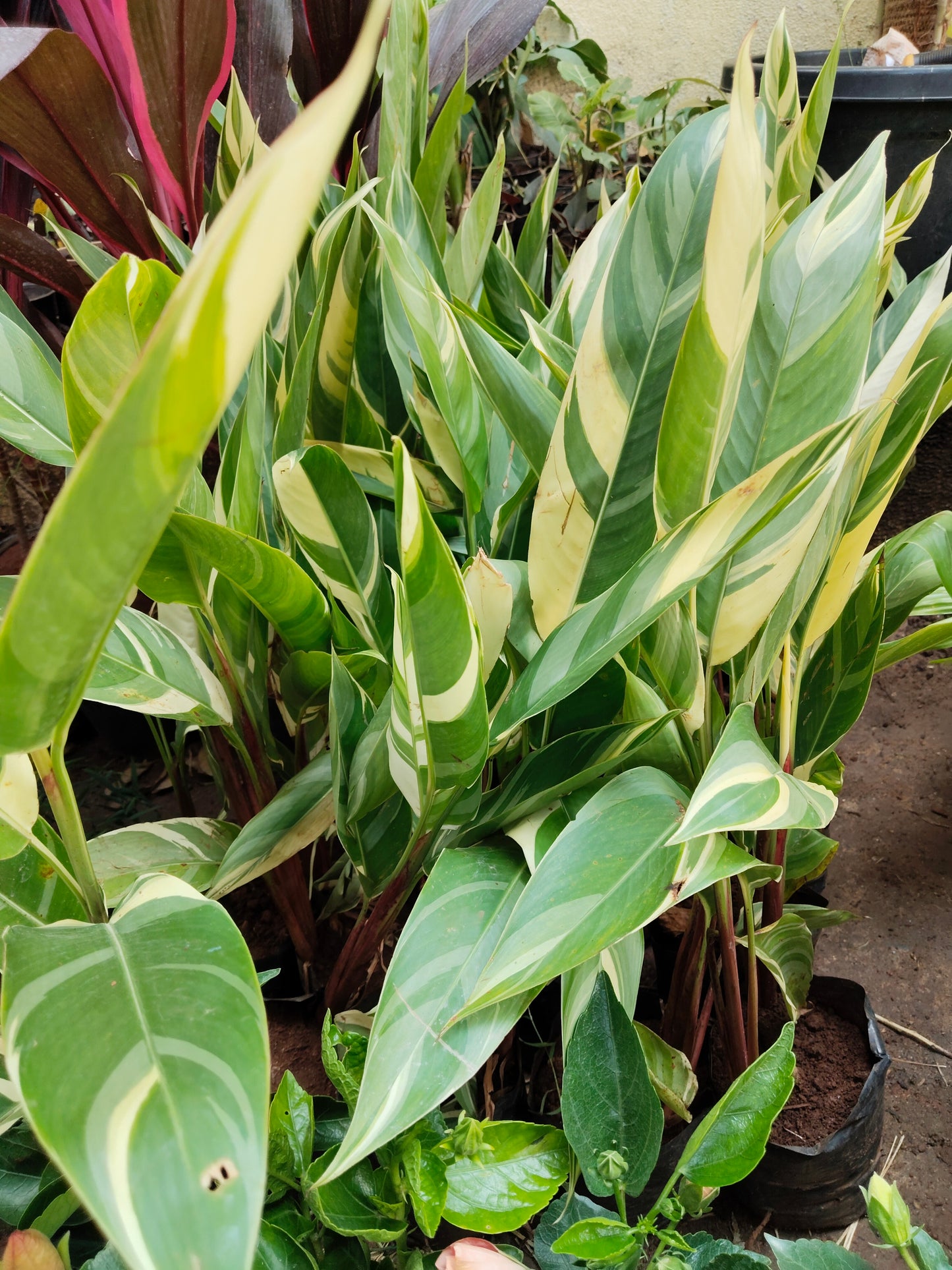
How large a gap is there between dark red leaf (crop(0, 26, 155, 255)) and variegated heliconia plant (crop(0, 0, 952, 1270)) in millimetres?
183

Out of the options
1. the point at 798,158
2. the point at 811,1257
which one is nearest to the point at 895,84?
the point at 798,158

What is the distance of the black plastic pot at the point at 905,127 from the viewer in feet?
4.85

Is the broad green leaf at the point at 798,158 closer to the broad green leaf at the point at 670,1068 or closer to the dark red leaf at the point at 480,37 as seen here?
the dark red leaf at the point at 480,37

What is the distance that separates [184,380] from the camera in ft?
0.59

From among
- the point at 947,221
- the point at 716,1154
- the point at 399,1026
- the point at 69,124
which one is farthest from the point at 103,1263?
the point at 947,221

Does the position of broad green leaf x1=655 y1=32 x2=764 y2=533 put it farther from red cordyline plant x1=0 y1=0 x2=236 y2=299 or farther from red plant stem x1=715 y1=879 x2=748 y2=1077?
red cordyline plant x1=0 y1=0 x2=236 y2=299

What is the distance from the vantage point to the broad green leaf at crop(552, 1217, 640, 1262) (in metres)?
0.40

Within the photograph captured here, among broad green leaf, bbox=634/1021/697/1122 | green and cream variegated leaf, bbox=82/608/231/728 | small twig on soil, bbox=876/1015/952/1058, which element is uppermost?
green and cream variegated leaf, bbox=82/608/231/728

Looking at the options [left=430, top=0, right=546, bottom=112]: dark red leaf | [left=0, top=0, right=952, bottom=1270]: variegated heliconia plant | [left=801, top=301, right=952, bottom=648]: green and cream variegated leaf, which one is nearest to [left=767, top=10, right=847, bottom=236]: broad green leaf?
[left=0, top=0, right=952, bottom=1270]: variegated heliconia plant

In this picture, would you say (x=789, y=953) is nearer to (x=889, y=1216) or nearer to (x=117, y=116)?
(x=889, y=1216)

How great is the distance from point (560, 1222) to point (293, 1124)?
0.51 ft

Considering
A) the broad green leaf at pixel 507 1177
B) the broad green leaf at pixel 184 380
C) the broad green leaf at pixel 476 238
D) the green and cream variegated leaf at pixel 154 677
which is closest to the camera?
the broad green leaf at pixel 184 380

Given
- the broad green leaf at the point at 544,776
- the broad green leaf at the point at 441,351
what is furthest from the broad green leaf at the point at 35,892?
the broad green leaf at the point at 441,351

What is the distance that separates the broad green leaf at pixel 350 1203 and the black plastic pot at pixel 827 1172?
12.2 inches
